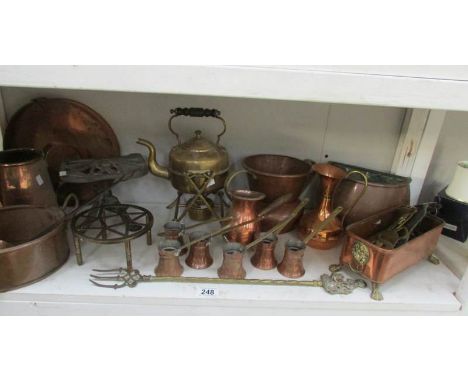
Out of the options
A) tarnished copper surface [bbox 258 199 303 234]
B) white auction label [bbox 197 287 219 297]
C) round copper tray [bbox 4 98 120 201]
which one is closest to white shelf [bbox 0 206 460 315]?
white auction label [bbox 197 287 219 297]

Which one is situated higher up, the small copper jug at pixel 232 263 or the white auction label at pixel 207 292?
the small copper jug at pixel 232 263

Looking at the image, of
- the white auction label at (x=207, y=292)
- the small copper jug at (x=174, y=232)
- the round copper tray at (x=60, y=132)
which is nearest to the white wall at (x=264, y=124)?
the round copper tray at (x=60, y=132)

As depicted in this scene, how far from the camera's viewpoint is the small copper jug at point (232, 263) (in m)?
0.66

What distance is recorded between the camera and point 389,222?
30.9 inches

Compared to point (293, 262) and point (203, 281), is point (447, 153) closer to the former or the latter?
point (293, 262)

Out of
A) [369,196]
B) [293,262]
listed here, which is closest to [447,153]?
[369,196]

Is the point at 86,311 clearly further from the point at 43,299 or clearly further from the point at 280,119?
the point at 280,119

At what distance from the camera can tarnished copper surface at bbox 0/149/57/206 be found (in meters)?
0.70

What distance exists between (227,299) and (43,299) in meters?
0.35

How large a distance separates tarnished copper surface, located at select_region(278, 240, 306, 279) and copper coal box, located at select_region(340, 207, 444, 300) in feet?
0.29

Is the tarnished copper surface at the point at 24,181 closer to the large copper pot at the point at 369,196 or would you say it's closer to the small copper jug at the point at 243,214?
the small copper jug at the point at 243,214

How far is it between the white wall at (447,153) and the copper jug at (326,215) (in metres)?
0.32

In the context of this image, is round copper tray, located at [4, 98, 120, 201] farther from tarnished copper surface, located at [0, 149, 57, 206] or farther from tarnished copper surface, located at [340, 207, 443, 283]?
tarnished copper surface, located at [340, 207, 443, 283]

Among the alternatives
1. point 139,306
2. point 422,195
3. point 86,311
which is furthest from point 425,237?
point 86,311
